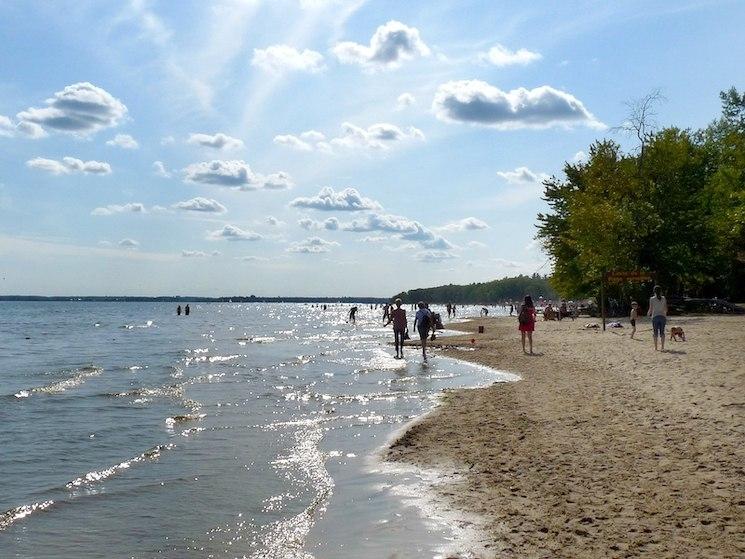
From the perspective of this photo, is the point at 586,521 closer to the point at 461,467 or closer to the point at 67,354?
the point at 461,467

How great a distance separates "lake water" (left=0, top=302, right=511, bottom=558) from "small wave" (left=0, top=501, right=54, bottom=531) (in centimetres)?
2

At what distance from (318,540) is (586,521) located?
8.46 feet

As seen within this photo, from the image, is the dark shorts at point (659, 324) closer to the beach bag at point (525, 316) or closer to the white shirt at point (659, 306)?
the white shirt at point (659, 306)

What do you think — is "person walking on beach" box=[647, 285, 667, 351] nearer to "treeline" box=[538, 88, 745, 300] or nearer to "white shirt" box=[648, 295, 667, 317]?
"white shirt" box=[648, 295, 667, 317]

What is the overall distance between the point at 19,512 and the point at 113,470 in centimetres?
212

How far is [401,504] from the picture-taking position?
24.7 ft

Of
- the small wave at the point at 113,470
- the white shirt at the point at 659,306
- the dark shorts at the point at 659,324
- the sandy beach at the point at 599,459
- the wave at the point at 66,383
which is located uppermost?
the white shirt at the point at 659,306

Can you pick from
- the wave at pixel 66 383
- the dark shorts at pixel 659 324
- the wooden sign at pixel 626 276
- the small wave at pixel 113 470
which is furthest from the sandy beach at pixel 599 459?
the wooden sign at pixel 626 276

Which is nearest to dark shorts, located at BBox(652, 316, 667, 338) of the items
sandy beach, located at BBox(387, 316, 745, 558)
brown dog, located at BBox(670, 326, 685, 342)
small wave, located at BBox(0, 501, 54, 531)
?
brown dog, located at BBox(670, 326, 685, 342)

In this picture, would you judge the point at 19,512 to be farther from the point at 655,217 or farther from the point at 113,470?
the point at 655,217

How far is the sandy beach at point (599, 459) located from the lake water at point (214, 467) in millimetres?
780

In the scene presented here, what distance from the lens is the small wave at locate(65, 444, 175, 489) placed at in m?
9.32

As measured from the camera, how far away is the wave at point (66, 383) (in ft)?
64.2

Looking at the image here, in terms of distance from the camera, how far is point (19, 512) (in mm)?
7973
